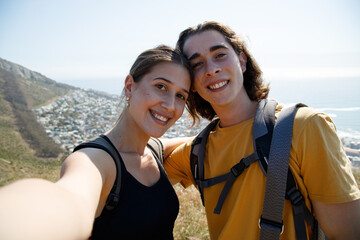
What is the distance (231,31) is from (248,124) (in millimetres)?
1360

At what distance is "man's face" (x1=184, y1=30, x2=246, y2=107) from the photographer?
2514 mm

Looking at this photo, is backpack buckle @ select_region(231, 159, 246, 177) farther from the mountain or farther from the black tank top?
the mountain

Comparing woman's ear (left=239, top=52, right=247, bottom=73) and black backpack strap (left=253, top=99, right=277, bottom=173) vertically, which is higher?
woman's ear (left=239, top=52, right=247, bottom=73)

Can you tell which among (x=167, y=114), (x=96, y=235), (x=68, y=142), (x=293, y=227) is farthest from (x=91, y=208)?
(x=68, y=142)

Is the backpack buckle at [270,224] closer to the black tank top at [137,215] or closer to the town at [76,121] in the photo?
the black tank top at [137,215]

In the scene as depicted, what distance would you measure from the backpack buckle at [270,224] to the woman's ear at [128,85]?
1.81 meters

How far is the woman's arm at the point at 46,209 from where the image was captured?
2.41ft

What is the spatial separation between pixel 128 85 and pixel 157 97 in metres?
0.46

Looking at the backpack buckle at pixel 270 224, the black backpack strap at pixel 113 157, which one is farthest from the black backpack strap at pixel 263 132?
the black backpack strap at pixel 113 157

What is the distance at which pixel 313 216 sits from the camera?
69.6 inches

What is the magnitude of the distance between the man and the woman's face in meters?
0.42

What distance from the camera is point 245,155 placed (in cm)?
206

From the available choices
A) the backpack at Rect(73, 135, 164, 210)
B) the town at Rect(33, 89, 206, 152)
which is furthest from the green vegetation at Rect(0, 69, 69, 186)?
the backpack at Rect(73, 135, 164, 210)

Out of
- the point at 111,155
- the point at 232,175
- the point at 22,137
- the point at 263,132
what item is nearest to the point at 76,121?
the point at 22,137
